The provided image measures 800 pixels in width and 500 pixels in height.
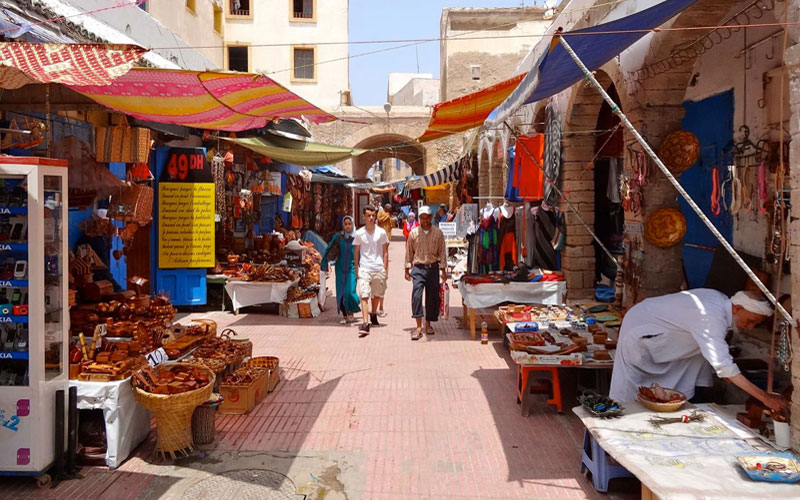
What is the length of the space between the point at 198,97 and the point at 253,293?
5.67 metres

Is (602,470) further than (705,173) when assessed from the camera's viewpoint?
No

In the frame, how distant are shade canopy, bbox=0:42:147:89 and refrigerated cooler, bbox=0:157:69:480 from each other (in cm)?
61

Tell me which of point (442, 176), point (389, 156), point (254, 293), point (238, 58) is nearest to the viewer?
point (254, 293)

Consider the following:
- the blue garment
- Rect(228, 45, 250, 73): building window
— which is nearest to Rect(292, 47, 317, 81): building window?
Rect(228, 45, 250, 73): building window

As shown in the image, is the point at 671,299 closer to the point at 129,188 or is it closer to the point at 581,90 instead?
the point at 581,90

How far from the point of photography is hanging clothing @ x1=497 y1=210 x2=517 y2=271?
34.2ft

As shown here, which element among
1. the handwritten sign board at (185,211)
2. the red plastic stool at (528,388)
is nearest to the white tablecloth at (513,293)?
the red plastic stool at (528,388)

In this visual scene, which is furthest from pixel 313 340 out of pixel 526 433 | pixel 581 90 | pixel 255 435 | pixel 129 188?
pixel 581 90

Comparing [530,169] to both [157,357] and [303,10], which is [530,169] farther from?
[303,10]

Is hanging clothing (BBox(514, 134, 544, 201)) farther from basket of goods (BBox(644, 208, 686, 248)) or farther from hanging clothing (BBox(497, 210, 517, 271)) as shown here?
basket of goods (BBox(644, 208, 686, 248))

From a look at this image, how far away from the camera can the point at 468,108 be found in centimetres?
726

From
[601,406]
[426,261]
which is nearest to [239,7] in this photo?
[426,261]

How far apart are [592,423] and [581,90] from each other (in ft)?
17.3

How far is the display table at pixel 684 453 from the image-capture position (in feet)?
9.52
